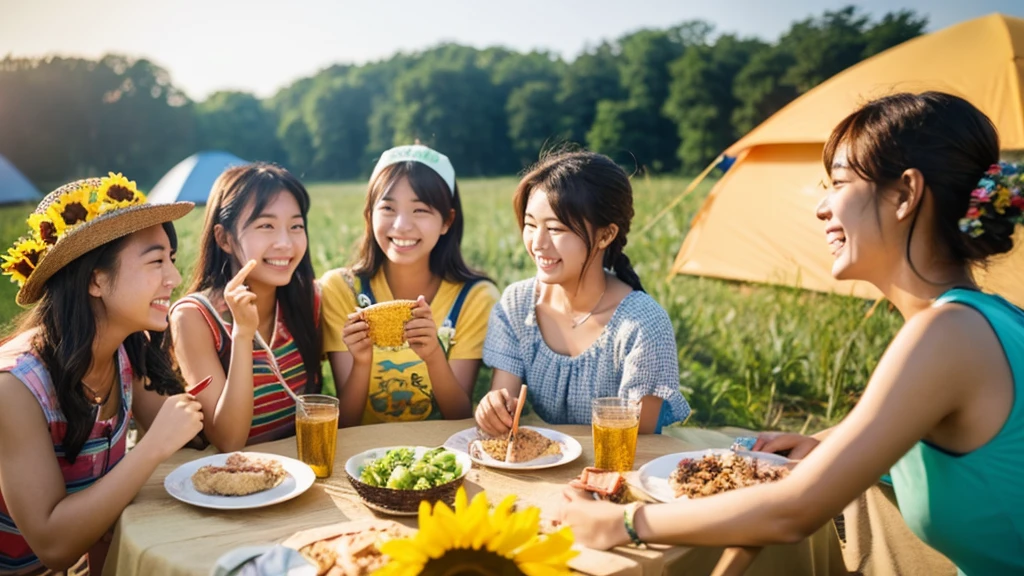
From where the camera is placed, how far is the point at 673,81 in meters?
45.4

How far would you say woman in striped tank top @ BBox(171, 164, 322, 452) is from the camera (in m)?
2.83

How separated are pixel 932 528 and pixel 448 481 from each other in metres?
1.18

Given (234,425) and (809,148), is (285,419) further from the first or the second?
(809,148)

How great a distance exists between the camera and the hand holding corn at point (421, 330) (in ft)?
9.26

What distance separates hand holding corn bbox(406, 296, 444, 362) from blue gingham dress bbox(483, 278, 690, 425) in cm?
34

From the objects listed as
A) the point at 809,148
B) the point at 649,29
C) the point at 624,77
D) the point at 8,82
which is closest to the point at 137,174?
the point at 8,82

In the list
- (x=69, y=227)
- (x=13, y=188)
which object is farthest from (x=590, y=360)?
(x=13, y=188)

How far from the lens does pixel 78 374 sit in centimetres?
231

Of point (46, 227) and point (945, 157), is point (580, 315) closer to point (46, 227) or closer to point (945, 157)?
point (945, 157)

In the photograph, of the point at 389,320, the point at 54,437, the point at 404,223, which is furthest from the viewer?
the point at 404,223

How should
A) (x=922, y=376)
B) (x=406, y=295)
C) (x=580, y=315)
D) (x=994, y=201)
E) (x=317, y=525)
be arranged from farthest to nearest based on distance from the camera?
(x=406, y=295)
(x=580, y=315)
(x=317, y=525)
(x=994, y=201)
(x=922, y=376)

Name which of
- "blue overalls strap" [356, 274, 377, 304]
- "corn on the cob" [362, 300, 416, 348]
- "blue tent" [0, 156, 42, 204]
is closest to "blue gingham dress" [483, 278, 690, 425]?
"corn on the cob" [362, 300, 416, 348]

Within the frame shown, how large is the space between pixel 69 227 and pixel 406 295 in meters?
1.59

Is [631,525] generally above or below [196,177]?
below
